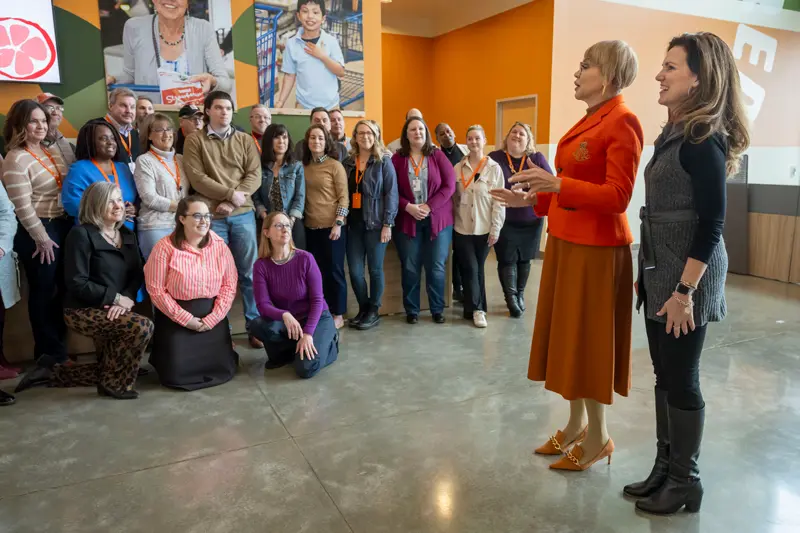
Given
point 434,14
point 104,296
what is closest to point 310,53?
point 104,296

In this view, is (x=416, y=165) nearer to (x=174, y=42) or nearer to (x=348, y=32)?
(x=348, y=32)

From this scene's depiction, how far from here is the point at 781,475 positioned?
7.97 ft

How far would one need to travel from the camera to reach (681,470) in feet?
6.92

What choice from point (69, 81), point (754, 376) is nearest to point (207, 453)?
Answer: point (754, 376)

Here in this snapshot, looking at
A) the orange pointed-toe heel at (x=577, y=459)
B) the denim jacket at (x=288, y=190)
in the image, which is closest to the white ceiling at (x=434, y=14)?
the denim jacket at (x=288, y=190)

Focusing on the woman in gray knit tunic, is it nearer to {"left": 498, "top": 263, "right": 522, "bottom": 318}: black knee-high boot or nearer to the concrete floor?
the concrete floor

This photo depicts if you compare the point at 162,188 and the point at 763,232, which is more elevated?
the point at 162,188

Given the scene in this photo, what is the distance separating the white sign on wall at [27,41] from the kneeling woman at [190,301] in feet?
9.16

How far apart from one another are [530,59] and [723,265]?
22.0ft

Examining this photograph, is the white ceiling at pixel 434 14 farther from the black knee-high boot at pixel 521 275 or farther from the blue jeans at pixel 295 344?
the blue jeans at pixel 295 344

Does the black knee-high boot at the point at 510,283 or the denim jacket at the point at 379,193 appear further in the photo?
the black knee-high boot at the point at 510,283

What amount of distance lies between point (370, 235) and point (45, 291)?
2.20 metres

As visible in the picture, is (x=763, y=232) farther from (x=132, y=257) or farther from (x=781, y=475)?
(x=132, y=257)

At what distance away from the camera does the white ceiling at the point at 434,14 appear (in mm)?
8640
